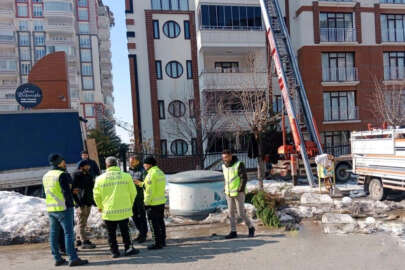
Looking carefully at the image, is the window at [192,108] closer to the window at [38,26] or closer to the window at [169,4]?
the window at [169,4]

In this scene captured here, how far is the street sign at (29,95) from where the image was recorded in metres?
11.6

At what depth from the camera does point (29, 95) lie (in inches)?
470

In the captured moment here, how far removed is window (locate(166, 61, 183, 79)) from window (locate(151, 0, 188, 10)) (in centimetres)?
375

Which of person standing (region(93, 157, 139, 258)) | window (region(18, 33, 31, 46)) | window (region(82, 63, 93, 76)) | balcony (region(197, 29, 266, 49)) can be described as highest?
window (region(18, 33, 31, 46))

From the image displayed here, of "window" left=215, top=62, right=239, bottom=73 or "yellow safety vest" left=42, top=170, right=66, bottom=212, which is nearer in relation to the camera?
"yellow safety vest" left=42, top=170, right=66, bottom=212

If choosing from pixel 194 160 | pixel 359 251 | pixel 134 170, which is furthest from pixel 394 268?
pixel 194 160

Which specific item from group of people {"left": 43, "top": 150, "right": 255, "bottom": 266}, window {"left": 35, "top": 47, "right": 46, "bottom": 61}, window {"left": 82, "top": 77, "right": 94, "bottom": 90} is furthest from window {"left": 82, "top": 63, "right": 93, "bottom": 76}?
group of people {"left": 43, "top": 150, "right": 255, "bottom": 266}

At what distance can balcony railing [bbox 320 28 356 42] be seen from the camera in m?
22.4

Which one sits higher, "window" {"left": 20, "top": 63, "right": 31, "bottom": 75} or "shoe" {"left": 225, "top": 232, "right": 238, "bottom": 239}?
"window" {"left": 20, "top": 63, "right": 31, "bottom": 75}

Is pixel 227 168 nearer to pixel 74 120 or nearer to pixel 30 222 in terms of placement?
pixel 30 222

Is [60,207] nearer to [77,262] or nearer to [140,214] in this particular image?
[77,262]

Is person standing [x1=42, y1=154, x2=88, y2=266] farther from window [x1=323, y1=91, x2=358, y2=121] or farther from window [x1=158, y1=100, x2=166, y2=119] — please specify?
window [x1=323, y1=91, x2=358, y2=121]

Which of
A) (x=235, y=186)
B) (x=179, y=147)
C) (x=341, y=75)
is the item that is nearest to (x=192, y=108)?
(x=179, y=147)

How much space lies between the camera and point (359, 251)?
541 cm
